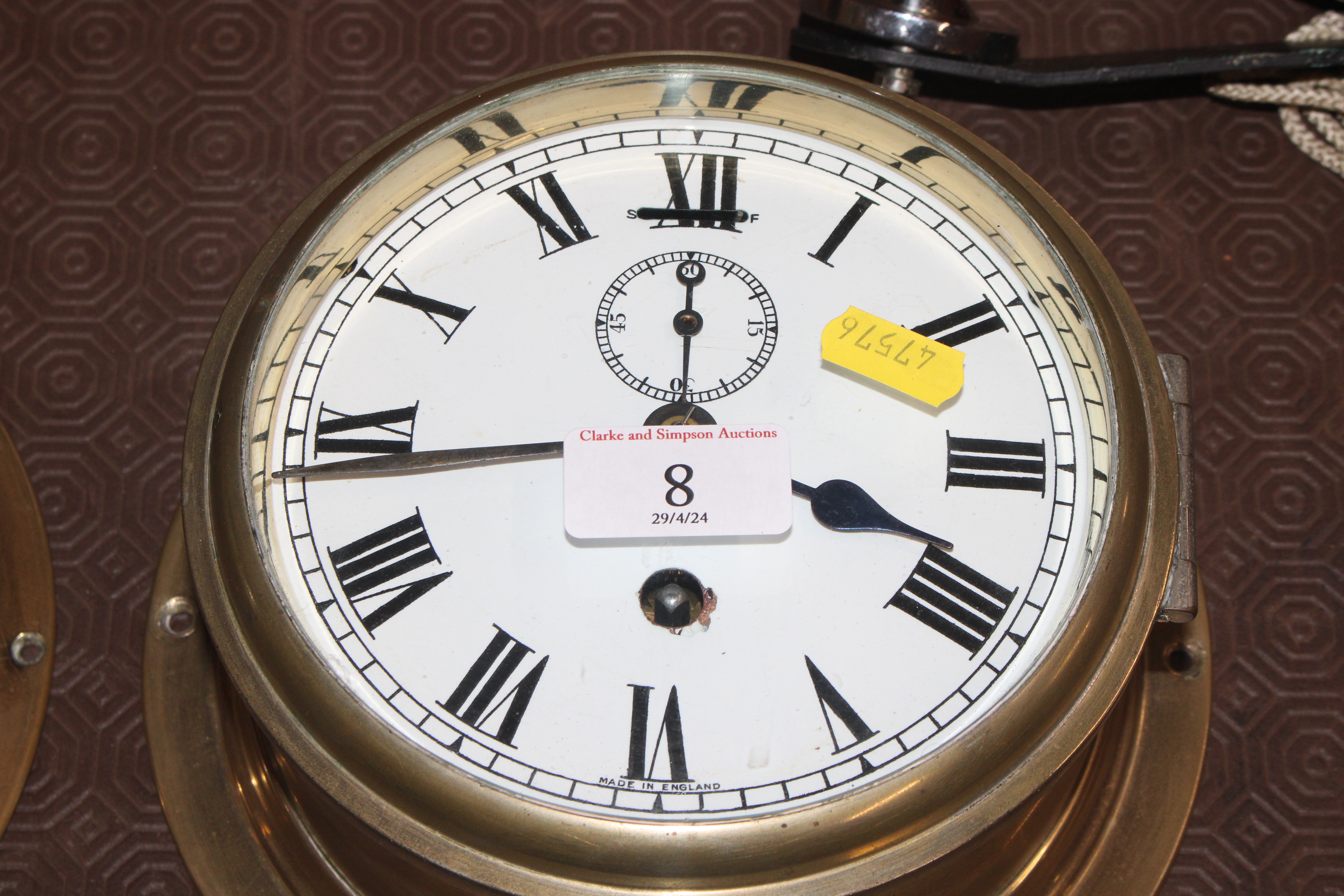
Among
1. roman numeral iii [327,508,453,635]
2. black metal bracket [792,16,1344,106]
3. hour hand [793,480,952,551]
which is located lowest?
roman numeral iii [327,508,453,635]

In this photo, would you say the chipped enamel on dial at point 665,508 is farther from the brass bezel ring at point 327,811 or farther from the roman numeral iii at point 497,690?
the brass bezel ring at point 327,811

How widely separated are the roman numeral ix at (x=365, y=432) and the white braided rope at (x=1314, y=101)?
0.70 metres

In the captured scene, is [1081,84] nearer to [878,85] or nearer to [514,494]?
[878,85]

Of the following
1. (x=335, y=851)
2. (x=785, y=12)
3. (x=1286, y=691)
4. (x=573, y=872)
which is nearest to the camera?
(x=573, y=872)

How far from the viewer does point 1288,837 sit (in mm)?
849

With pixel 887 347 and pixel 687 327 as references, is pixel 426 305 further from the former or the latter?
pixel 887 347

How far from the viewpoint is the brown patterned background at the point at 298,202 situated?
861 mm

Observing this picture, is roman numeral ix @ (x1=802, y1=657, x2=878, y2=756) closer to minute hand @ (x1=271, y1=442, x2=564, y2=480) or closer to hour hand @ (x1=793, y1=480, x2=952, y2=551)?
hour hand @ (x1=793, y1=480, x2=952, y2=551)

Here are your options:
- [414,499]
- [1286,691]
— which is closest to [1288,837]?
[1286,691]

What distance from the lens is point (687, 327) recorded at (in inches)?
30.2

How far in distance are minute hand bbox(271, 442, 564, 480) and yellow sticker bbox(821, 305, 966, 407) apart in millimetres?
181

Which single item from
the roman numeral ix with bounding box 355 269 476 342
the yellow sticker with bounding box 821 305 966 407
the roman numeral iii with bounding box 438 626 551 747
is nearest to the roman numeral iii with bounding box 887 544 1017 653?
the yellow sticker with bounding box 821 305 966 407

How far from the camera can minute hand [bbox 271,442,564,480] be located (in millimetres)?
714

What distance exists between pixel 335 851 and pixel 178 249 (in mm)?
474
